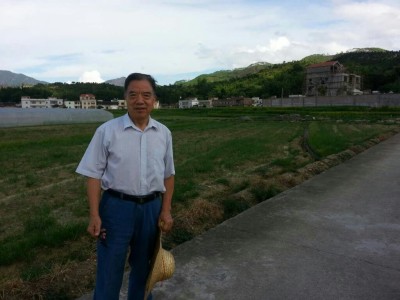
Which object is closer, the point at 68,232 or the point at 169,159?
the point at 169,159

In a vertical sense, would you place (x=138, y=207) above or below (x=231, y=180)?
above

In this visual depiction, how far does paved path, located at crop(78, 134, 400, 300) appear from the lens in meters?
2.92

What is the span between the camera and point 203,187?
6676 millimetres

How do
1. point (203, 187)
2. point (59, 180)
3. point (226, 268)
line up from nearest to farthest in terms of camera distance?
point (226, 268)
point (203, 187)
point (59, 180)

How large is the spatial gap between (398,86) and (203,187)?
80.0m

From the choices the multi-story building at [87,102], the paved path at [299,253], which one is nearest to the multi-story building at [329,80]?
the multi-story building at [87,102]

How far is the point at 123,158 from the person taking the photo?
226cm

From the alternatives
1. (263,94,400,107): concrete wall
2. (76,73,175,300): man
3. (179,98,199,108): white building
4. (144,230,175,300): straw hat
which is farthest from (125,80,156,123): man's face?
(179,98,199,108): white building

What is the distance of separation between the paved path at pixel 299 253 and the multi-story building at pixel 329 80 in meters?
85.5

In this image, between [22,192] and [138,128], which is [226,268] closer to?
[138,128]

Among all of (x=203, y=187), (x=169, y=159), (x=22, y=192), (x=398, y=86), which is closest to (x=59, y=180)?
(x=22, y=192)

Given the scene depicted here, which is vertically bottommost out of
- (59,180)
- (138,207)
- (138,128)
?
(59,180)

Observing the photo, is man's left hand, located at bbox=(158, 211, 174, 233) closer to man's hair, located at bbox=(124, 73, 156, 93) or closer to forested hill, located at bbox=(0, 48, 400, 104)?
man's hair, located at bbox=(124, 73, 156, 93)

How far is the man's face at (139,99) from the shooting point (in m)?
2.29
